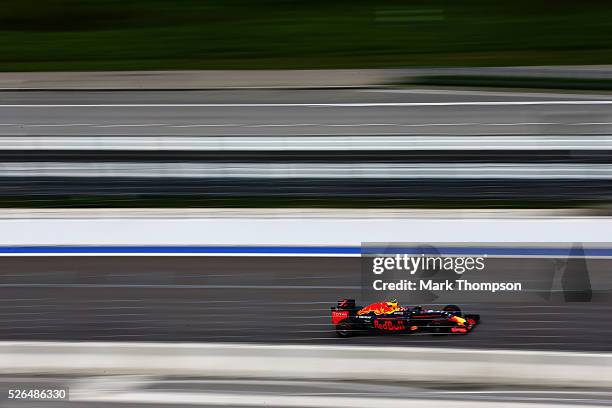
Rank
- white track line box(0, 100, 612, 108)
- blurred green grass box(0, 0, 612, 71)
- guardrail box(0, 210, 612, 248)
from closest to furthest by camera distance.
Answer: guardrail box(0, 210, 612, 248), white track line box(0, 100, 612, 108), blurred green grass box(0, 0, 612, 71)

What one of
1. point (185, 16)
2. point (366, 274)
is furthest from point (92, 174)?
point (185, 16)

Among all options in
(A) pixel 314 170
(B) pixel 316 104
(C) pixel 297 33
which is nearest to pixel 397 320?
(A) pixel 314 170

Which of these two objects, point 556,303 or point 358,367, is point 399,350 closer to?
point 358,367

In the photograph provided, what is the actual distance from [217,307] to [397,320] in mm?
1193

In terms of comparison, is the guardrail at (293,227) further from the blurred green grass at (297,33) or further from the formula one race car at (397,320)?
the blurred green grass at (297,33)

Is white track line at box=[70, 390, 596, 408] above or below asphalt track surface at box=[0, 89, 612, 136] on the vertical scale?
below

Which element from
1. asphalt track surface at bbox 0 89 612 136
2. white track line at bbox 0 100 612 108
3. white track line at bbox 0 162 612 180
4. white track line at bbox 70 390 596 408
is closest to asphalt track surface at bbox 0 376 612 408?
white track line at bbox 70 390 596 408

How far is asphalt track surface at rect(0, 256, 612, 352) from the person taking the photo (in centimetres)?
464

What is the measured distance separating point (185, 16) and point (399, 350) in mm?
8883

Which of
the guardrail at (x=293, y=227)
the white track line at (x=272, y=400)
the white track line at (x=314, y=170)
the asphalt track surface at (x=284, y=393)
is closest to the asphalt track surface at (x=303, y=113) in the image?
the white track line at (x=314, y=170)

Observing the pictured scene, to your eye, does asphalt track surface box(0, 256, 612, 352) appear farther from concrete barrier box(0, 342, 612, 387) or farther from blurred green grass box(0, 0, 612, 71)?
blurred green grass box(0, 0, 612, 71)

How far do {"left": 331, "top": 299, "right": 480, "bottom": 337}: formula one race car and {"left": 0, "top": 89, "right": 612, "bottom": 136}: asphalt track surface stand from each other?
327cm

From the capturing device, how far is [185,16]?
12102 mm

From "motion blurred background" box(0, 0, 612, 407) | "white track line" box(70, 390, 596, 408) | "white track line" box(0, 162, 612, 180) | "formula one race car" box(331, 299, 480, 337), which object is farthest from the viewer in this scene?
"white track line" box(0, 162, 612, 180)
